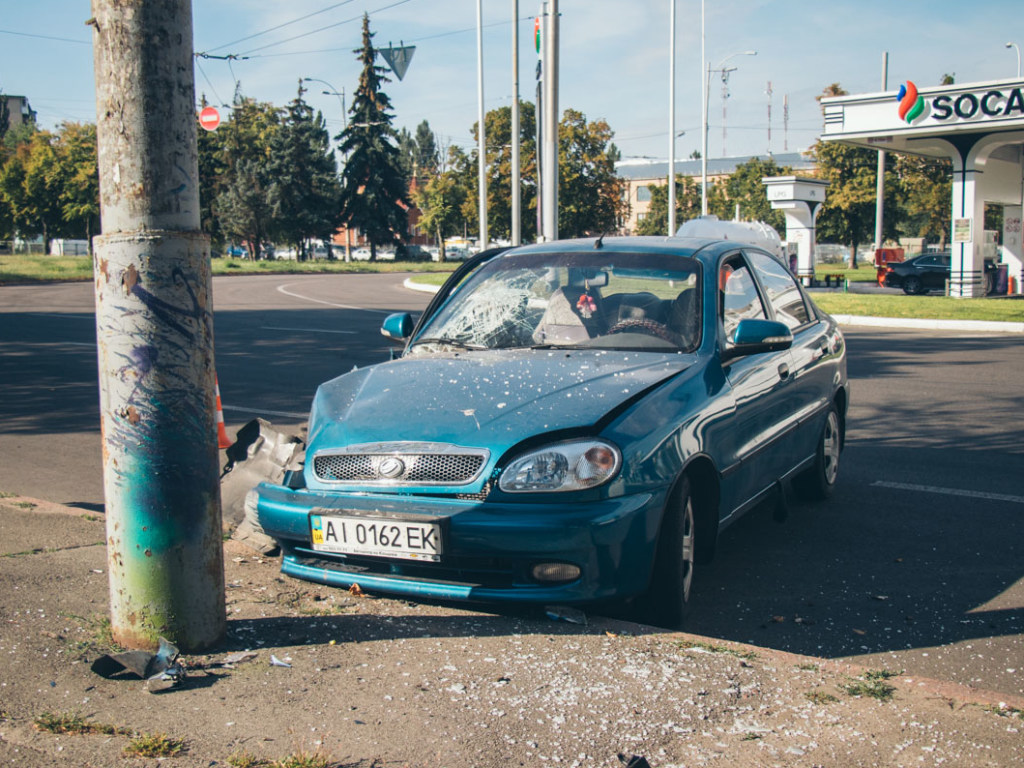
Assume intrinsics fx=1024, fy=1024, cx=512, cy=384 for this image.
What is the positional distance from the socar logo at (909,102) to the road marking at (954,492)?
23.5 metres

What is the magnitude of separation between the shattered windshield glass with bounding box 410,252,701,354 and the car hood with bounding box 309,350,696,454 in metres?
0.21

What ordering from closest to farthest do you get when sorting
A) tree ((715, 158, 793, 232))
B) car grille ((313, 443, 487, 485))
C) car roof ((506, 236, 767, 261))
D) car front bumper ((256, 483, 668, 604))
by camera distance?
car front bumper ((256, 483, 668, 604)), car grille ((313, 443, 487, 485)), car roof ((506, 236, 767, 261)), tree ((715, 158, 793, 232))

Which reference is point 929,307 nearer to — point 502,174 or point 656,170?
point 502,174

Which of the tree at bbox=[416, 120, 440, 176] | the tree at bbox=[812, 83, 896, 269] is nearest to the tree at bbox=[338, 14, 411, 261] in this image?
the tree at bbox=[812, 83, 896, 269]

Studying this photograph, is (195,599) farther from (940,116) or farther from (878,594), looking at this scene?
(940,116)

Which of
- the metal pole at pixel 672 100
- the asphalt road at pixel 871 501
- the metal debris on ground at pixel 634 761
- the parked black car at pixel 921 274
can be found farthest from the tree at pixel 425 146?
the metal debris on ground at pixel 634 761

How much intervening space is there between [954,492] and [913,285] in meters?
31.2

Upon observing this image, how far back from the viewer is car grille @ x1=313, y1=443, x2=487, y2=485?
3.83 metres

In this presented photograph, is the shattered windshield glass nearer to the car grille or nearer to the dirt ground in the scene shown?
Result: the car grille

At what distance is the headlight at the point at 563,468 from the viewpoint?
12.3 ft

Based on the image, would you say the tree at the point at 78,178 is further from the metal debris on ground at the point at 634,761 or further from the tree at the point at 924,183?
the metal debris on ground at the point at 634,761

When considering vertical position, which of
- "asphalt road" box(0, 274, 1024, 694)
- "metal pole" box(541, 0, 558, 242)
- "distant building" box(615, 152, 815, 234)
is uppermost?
"distant building" box(615, 152, 815, 234)

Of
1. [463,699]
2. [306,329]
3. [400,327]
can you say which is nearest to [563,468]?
[463,699]

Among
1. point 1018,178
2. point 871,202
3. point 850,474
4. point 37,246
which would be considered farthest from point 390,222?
point 850,474
